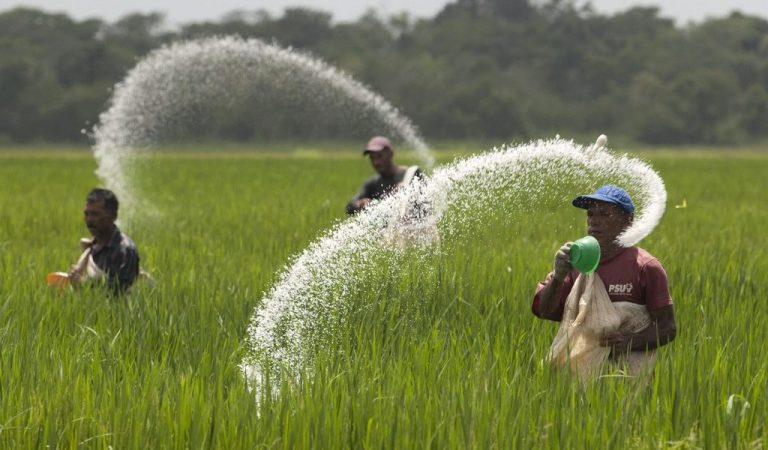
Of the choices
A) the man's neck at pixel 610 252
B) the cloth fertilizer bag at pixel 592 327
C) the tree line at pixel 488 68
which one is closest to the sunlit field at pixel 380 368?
the cloth fertilizer bag at pixel 592 327

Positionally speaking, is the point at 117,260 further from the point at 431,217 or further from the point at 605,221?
the point at 605,221

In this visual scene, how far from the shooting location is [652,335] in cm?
393

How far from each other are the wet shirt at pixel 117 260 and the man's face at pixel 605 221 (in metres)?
2.83

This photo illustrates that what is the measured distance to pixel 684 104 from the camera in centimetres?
8219

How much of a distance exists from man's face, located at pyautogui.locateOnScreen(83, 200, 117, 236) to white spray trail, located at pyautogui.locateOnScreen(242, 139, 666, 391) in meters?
0.89

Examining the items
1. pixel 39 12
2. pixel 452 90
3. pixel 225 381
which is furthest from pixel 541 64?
pixel 225 381

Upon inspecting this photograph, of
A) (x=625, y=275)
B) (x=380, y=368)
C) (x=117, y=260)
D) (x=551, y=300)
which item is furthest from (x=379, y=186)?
(x=625, y=275)

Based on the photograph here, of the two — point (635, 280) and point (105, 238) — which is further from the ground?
point (105, 238)

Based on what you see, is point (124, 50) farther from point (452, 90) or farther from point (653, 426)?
point (653, 426)

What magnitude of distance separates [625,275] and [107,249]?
9.93 ft

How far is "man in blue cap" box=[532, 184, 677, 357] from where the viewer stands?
3.92 m

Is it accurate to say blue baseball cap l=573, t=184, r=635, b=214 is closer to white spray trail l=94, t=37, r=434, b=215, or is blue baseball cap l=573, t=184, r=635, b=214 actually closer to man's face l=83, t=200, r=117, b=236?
man's face l=83, t=200, r=117, b=236

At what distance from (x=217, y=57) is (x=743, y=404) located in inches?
330

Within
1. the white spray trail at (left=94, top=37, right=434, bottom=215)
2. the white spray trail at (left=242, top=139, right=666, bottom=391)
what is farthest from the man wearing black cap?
the white spray trail at (left=94, top=37, right=434, bottom=215)
